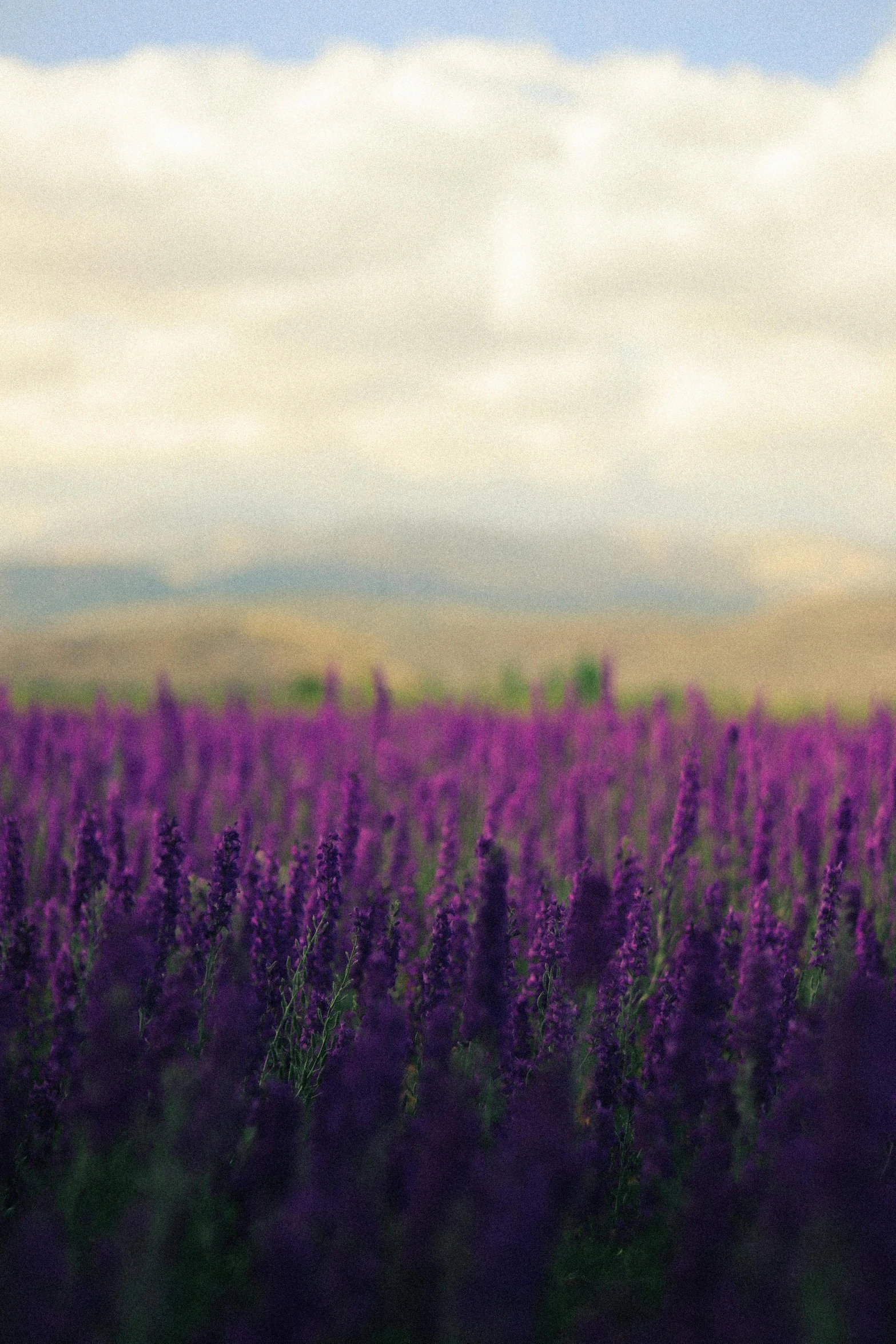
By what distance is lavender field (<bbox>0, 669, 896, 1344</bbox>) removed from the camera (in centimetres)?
202

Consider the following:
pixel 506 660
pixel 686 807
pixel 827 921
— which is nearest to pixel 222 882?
pixel 827 921

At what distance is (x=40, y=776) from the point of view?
7.38m

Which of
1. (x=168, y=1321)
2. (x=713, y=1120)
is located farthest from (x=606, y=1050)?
(x=168, y=1321)

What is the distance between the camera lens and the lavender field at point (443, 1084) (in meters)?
2.02

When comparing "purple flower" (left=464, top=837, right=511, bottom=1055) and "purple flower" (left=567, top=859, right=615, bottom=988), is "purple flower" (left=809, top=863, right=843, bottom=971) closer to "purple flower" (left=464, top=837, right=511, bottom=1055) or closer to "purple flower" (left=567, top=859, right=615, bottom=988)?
"purple flower" (left=567, top=859, right=615, bottom=988)

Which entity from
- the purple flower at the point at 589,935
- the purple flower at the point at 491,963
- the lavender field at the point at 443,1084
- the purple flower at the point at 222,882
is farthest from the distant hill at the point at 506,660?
the purple flower at the point at 222,882

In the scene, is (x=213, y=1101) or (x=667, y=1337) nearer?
(x=667, y=1337)

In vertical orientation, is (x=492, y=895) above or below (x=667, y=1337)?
above

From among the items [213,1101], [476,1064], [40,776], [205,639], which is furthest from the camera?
[205,639]

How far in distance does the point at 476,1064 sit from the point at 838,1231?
54.6 inches

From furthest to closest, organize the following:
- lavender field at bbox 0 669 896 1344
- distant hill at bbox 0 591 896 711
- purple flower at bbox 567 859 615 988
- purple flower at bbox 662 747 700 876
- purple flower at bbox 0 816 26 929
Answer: distant hill at bbox 0 591 896 711 < purple flower at bbox 662 747 700 876 < purple flower at bbox 0 816 26 929 < purple flower at bbox 567 859 615 988 < lavender field at bbox 0 669 896 1344

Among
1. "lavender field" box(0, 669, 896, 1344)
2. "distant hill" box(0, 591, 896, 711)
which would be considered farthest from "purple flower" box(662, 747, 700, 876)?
"distant hill" box(0, 591, 896, 711)

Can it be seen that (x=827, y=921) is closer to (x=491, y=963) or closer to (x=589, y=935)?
(x=589, y=935)

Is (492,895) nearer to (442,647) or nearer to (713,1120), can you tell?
(713,1120)
